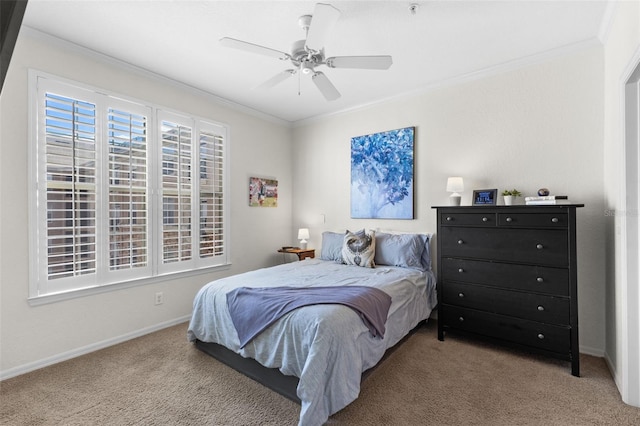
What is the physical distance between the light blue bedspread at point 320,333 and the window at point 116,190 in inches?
41.5

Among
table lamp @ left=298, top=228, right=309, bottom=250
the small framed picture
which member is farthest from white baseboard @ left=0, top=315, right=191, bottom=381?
the small framed picture

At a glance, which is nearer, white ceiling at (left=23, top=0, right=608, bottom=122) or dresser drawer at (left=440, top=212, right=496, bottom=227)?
white ceiling at (left=23, top=0, right=608, bottom=122)

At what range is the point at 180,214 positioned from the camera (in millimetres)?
3611

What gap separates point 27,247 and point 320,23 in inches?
113

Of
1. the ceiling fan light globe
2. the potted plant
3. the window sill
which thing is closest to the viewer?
the ceiling fan light globe

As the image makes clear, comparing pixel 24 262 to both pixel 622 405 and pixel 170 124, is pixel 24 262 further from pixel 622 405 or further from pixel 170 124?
pixel 622 405

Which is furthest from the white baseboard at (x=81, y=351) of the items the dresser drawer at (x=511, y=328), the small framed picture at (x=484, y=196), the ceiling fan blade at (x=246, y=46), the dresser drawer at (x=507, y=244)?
the small framed picture at (x=484, y=196)

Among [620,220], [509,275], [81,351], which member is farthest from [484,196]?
[81,351]

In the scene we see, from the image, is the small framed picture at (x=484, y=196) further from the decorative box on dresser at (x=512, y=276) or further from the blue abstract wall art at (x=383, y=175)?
the blue abstract wall art at (x=383, y=175)

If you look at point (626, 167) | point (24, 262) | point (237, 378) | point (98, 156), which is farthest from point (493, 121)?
point (24, 262)

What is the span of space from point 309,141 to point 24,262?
3589 mm

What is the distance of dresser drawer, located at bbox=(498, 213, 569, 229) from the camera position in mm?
2507

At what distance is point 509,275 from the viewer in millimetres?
2729

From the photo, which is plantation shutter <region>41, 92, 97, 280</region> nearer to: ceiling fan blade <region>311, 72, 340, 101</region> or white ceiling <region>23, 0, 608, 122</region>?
white ceiling <region>23, 0, 608, 122</region>
